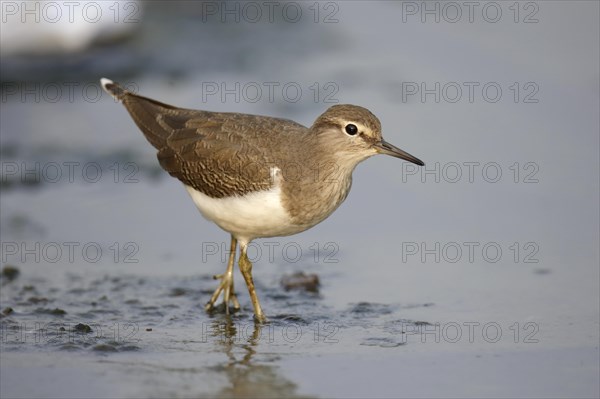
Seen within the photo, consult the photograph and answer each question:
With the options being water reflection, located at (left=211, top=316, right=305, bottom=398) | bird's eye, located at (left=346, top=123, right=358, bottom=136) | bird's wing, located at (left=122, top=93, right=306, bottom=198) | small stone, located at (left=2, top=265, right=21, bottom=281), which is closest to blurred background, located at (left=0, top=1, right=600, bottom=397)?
water reflection, located at (left=211, top=316, right=305, bottom=398)

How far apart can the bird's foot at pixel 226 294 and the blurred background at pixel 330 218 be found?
173 millimetres

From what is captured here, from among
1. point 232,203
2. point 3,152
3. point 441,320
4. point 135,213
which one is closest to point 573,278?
point 441,320

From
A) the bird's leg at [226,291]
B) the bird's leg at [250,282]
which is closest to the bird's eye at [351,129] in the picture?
the bird's leg at [250,282]

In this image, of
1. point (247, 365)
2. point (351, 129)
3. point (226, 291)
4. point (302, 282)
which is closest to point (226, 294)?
point (226, 291)

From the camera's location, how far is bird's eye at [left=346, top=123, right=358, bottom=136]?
8281 mm

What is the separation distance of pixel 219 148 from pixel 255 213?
708mm

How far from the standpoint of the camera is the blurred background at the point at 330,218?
23.7 ft

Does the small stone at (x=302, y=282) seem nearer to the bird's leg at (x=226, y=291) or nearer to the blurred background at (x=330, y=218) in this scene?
the blurred background at (x=330, y=218)

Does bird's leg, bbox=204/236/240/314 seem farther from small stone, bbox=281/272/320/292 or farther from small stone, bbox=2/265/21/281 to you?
small stone, bbox=2/265/21/281

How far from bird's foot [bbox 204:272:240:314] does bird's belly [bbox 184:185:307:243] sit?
1.35 ft

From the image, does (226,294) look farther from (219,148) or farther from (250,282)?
(219,148)

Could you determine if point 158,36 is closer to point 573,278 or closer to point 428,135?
point 428,135

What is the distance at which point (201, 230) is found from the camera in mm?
10086

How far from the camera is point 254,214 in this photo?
8156 millimetres
